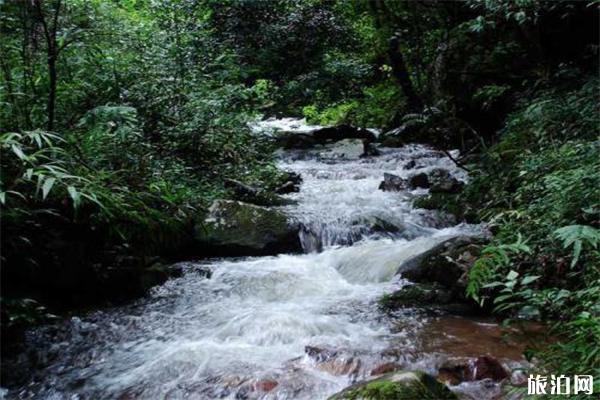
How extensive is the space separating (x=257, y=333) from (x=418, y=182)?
5.43 m

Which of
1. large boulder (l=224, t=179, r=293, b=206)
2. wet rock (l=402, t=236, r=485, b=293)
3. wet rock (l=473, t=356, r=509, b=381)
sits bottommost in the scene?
wet rock (l=473, t=356, r=509, b=381)

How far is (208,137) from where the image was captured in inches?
286

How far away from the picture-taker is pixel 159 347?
407cm

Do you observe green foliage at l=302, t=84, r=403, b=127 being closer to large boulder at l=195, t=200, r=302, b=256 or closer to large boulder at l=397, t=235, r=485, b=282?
large boulder at l=195, t=200, r=302, b=256

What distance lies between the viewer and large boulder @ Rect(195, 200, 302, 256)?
6.43 meters

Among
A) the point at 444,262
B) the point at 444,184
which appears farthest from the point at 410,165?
the point at 444,262

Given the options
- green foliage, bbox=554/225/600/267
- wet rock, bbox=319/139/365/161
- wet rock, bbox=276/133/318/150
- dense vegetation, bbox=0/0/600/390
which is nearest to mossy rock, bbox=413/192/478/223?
dense vegetation, bbox=0/0/600/390

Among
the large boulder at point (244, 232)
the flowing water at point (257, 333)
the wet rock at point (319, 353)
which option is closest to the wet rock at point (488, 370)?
the flowing water at point (257, 333)

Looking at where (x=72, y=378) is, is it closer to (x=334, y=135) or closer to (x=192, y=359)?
(x=192, y=359)

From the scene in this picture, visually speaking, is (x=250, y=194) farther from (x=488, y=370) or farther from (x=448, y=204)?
(x=488, y=370)

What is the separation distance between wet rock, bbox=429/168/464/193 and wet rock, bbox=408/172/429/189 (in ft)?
0.35

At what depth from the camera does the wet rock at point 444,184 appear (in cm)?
800

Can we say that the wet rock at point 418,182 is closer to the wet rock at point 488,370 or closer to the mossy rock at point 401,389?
the wet rock at point 488,370

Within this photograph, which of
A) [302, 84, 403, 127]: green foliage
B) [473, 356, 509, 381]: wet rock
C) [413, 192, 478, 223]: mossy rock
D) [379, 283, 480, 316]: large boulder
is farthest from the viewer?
[302, 84, 403, 127]: green foliage
